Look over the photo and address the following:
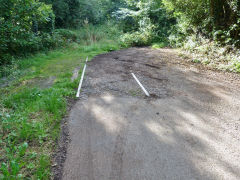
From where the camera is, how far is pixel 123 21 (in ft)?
77.4

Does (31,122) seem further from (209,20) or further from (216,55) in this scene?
(209,20)

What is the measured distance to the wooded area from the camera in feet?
32.3

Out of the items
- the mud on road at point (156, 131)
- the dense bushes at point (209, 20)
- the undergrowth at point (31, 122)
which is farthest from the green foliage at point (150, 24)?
the mud on road at point (156, 131)

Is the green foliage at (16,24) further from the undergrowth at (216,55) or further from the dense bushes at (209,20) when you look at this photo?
the dense bushes at (209,20)

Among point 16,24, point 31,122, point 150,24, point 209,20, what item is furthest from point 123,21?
point 31,122

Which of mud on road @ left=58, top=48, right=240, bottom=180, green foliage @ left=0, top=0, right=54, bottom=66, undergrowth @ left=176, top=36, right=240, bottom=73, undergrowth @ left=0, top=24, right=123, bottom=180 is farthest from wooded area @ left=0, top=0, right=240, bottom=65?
mud on road @ left=58, top=48, right=240, bottom=180

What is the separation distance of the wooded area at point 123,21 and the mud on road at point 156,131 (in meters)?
5.68

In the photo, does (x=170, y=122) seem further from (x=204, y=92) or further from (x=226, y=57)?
(x=226, y=57)

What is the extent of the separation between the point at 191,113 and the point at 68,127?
9.15 ft

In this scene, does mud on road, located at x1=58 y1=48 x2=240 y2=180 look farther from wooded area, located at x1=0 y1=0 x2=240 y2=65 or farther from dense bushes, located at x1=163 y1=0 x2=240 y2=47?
wooded area, located at x1=0 y1=0 x2=240 y2=65

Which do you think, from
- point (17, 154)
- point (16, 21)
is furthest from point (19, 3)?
point (17, 154)

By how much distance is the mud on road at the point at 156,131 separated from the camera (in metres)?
2.87

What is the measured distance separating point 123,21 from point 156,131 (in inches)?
856

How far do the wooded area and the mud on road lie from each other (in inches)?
224
